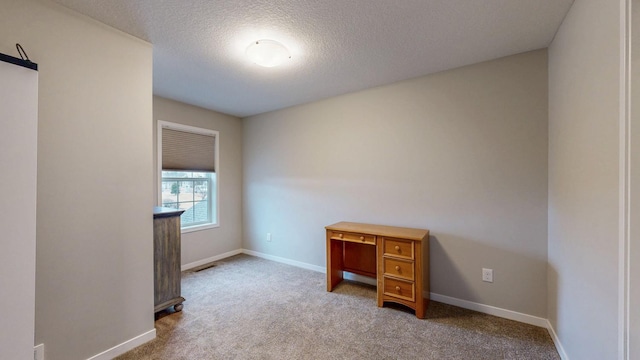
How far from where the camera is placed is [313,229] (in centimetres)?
356

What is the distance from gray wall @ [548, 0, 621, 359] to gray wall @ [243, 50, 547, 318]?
18 centimetres

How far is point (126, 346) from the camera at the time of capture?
186cm

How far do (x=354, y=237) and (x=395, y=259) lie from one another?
1.56 ft

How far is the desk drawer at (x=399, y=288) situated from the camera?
2.34 m

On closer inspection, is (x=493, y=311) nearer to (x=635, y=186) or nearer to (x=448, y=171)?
(x=448, y=171)

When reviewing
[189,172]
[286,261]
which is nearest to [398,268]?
[286,261]

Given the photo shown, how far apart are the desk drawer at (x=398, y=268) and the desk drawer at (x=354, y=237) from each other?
0.75 feet

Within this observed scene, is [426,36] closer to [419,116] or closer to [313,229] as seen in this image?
[419,116]

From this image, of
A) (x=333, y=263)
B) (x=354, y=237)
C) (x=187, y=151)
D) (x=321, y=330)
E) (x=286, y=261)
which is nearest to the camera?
(x=321, y=330)

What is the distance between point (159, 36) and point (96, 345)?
7.49 feet

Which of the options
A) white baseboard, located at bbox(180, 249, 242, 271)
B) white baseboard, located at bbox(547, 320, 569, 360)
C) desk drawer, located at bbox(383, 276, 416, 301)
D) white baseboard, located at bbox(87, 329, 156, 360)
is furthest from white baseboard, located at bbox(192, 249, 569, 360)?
white baseboard, located at bbox(87, 329, 156, 360)

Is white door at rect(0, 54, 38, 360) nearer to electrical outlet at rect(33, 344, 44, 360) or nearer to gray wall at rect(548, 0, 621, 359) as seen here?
electrical outlet at rect(33, 344, 44, 360)

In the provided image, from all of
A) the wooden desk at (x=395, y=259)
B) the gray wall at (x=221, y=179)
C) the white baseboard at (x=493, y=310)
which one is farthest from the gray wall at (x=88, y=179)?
the white baseboard at (x=493, y=310)

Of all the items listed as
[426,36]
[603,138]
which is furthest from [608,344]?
[426,36]
